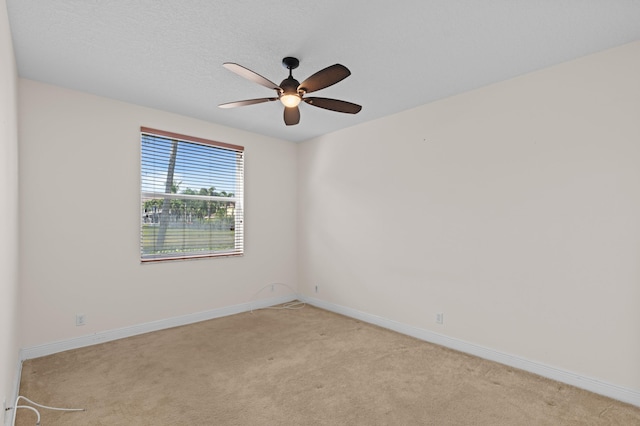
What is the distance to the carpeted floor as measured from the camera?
2.16m

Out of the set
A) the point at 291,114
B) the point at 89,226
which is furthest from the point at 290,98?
the point at 89,226

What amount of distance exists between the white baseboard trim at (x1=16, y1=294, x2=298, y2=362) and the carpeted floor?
105mm

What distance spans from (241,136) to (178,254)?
181 centimetres

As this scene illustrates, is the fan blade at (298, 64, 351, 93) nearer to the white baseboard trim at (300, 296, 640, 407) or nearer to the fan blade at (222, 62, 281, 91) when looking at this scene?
the fan blade at (222, 62, 281, 91)

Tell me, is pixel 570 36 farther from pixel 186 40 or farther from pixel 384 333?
pixel 384 333

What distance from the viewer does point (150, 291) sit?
376 centimetres

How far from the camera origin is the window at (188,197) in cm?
380

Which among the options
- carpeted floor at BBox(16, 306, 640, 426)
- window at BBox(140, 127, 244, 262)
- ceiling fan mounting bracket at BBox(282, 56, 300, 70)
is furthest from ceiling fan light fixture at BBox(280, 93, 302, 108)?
carpeted floor at BBox(16, 306, 640, 426)

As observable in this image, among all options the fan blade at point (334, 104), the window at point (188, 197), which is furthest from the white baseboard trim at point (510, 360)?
the fan blade at point (334, 104)

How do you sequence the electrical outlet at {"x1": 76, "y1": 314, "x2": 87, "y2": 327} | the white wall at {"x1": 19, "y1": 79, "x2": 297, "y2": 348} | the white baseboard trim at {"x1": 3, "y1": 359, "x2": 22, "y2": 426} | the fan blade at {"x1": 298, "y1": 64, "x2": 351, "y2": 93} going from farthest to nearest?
the electrical outlet at {"x1": 76, "y1": 314, "x2": 87, "y2": 327}
the white wall at {"x1": 19, "y1": 79, "x2": 297, "y2": 348}
the fan blade at {"x1": 298, "y1": 64, "x2": 351, "y2": 93}
the white baseboard trim at {"x1": 3, "y1": 359, "x2": 22, "y2": 426}

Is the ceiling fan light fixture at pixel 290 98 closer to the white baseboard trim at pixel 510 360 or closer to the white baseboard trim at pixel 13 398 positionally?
the white baseboard trim at pixel 13 398

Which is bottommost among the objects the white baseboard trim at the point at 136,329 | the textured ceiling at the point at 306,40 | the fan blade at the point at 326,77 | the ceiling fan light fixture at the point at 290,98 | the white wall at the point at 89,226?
the white baseboard trim at the point at 136,329

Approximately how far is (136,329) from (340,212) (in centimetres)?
284

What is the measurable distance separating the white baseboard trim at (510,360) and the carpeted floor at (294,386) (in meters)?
0.08
